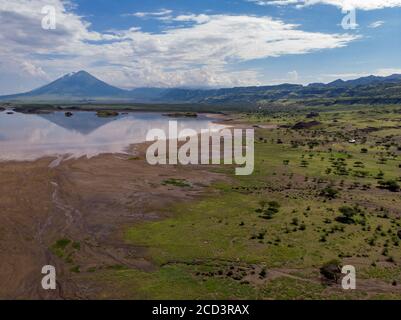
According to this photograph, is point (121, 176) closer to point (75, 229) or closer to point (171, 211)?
point (171, 211)

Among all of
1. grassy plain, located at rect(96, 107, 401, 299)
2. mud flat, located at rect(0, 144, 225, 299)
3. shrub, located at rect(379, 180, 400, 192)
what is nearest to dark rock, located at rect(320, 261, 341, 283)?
grassy plain, located at rect(96, 107, 401, 299)

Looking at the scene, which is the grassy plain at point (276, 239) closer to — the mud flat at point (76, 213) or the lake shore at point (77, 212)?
the lake shore at point (77, 212)

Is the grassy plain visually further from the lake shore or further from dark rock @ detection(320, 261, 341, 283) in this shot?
the lake shore
